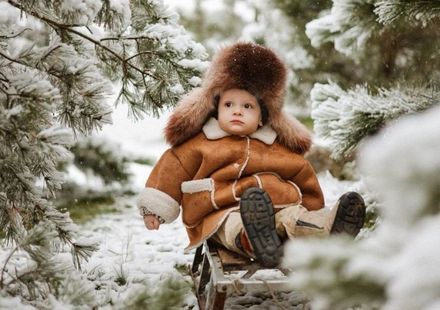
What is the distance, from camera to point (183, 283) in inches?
A: 61.4

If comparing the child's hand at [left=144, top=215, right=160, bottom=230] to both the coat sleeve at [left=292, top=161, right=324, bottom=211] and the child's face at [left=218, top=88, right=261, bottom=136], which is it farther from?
the coat sleeve at [left=292, top=161, right=324, bottom=211]

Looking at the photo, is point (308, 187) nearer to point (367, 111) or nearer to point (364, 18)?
point (367, 111)

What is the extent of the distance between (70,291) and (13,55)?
0.82 m

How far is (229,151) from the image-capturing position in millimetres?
2387

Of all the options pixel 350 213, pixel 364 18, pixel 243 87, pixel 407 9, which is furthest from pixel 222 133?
pixel 364 18

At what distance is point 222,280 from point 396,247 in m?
1.12

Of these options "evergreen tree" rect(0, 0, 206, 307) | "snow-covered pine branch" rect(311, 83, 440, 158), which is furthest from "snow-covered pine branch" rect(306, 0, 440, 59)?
"evergreen tree" rect(0, 0, 206, 307)

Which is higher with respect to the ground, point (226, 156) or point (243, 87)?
point (243, 87)

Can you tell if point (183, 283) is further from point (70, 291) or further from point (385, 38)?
point (385, 38)

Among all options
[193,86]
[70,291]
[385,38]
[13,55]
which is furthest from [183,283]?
[385,38]

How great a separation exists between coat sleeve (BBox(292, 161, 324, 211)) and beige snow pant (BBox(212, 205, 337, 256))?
0.81 ft

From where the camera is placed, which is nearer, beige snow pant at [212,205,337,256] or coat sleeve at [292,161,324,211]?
beige snow pant at [212,205,337,256]

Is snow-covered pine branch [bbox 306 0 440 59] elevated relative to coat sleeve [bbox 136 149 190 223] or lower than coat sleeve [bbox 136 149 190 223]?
elevated

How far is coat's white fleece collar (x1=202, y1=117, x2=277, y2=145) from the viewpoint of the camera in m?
2.44
